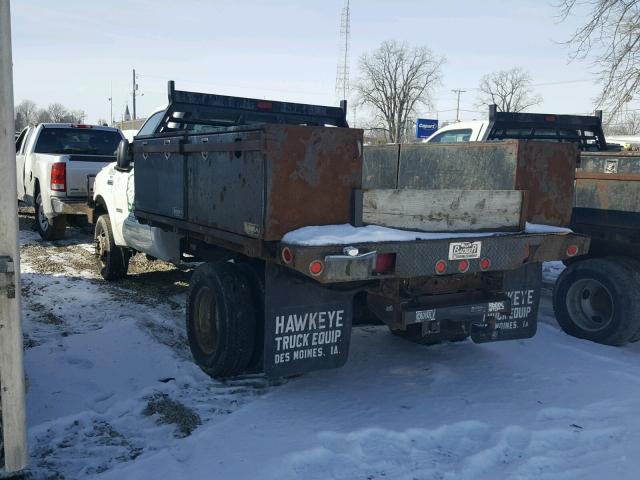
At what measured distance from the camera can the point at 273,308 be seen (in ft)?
13.0

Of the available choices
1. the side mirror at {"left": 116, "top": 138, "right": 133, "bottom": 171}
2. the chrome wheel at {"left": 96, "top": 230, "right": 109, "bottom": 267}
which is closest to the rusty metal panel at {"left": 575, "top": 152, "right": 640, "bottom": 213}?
the side mirror at {"left": 116, "top": 138, "right": 133, "bottom": 171}

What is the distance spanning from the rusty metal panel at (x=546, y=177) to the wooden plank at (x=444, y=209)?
26 cm

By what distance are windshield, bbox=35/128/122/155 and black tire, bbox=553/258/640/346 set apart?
8112 millimetres

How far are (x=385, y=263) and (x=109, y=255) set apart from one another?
4876 mm

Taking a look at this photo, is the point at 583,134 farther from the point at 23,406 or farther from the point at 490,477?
the point at 23,406

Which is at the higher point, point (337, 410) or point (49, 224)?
point (49, 224)

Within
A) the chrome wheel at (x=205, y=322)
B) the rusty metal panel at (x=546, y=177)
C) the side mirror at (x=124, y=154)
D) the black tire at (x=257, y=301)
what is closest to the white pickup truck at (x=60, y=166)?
the side mirror at (x=124, y=154)

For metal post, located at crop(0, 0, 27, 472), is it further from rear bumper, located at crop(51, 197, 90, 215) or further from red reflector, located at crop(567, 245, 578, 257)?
rear bumper, located at crop(51, 197, 90, 215)

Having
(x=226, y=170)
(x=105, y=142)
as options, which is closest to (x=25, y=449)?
(x=226, y=170)

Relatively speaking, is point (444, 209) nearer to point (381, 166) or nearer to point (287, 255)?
point (287, 255)

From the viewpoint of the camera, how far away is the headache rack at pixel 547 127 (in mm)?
7768

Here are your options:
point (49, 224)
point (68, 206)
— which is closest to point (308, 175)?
point (68, 206)

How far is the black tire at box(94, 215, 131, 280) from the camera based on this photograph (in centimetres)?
760

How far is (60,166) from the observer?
32.0ft
